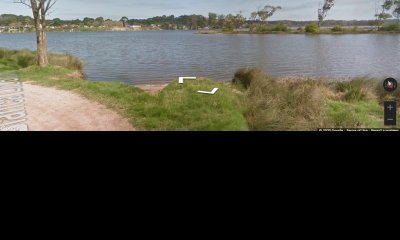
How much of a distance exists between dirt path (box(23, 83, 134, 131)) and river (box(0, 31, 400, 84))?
226 millimetres

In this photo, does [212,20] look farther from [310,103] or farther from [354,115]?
[354,115]

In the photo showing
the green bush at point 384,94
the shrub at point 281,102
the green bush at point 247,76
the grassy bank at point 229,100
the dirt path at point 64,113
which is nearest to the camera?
the green bush at point 384,94

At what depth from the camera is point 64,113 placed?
5.31 feet

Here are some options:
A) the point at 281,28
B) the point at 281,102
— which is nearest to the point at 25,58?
the point at 281,28

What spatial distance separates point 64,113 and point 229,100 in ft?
3.29

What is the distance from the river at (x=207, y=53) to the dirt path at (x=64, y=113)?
23cm

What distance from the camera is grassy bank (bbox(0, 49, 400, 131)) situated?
64.8 inches

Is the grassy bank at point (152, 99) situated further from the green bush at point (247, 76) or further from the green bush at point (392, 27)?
the green bush at point (392, 27)

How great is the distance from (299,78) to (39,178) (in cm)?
162

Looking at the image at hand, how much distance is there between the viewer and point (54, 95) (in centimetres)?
174

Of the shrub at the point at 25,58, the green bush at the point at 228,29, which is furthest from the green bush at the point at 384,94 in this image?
the shrub at the point at 25,58

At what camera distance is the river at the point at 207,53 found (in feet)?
5.67

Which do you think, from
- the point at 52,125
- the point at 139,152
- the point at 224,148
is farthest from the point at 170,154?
the point at 52,125

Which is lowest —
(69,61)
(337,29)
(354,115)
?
(354,115)
